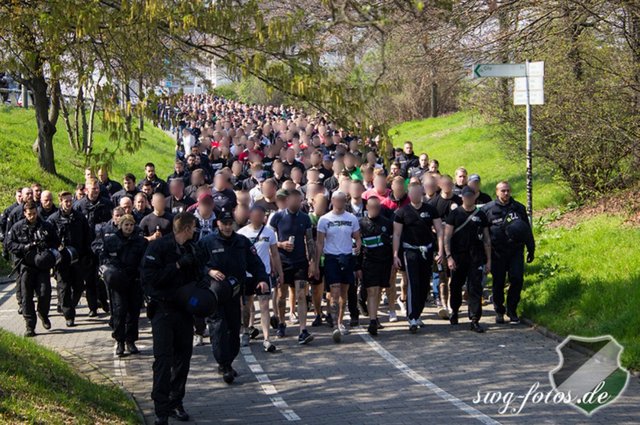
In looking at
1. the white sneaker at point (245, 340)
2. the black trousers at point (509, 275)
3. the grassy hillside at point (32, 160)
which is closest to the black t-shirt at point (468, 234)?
the black trousers at point (509, 275)

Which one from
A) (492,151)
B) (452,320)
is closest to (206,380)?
(452,320)

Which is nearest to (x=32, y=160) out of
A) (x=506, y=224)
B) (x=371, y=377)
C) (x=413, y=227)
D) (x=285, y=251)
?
(x=285, y=251)

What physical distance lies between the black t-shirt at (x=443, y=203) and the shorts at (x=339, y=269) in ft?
6.11

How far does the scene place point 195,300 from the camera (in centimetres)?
875

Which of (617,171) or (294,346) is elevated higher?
(617,171)

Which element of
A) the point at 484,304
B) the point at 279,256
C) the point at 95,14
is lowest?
the point at 484,304

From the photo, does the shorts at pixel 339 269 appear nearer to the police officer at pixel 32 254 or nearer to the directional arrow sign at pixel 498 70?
the directional arrow sign at pixel 498 70

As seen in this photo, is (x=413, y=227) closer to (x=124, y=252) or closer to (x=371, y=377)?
(x=371, y=377)

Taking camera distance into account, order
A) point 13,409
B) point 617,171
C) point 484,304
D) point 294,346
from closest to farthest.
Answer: point 13,409
point 294,346
point 484,304
point 617,171

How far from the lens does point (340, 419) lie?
893 cm

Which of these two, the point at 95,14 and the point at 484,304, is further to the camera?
the point at 484,304

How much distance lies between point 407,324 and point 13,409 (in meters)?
7.03

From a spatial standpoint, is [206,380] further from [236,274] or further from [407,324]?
[407,324]

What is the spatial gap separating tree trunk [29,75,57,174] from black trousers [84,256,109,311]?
3.24 meters
